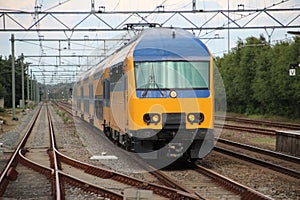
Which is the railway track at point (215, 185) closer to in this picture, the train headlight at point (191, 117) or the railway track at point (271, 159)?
the train headlight at point (191, 117)

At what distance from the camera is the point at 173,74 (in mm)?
13625

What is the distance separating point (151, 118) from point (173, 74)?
4.24 feet

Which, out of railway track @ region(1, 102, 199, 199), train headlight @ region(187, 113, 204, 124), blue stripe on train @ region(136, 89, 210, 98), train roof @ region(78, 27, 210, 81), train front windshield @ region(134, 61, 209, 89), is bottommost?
railway track @ region(1, 102, 199, 199)

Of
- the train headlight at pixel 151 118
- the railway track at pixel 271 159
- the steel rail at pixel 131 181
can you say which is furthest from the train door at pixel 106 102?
the train headlight at pixel 151 118

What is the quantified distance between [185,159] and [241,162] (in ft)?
6.30

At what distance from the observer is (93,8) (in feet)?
82.6

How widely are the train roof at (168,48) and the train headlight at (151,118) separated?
146 centimetres

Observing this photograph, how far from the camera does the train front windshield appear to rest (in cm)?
1353

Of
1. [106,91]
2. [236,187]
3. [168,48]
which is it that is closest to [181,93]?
[168,48]

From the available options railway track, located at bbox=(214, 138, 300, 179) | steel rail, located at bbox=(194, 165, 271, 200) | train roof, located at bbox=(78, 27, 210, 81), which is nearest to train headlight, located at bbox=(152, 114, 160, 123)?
train roof, located at bbox=(78, 27, 210, 81)

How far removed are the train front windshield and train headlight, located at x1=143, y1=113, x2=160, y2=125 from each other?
2.49 feet

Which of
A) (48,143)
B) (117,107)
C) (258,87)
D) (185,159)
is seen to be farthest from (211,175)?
(258,87)

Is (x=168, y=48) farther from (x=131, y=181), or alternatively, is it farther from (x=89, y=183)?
(x=89, y=183)

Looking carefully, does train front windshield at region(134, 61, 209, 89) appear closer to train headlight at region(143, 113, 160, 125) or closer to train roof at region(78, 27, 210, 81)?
train roof at region(78, 27, 210, 81)
